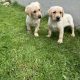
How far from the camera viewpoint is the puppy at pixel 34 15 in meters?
5.96

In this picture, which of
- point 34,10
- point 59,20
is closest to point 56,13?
point 59,20

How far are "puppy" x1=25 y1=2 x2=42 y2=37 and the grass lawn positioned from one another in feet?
0.62

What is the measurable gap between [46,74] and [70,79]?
0.39 meters

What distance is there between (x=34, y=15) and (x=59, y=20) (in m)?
0.56

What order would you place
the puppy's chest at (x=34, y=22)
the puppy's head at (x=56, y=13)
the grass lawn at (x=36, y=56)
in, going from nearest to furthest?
the grass lawn at (x=36, y=56)
the puppy's head at (x=56, y=13)
the puppy's chest at (x=34, y=22)

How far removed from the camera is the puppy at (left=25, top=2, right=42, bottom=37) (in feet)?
19.6

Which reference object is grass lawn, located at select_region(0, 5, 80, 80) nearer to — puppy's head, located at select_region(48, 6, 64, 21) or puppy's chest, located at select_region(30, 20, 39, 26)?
puppy's chest, located at select_region(30, 20, 39, 26)

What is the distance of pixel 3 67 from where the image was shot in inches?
191

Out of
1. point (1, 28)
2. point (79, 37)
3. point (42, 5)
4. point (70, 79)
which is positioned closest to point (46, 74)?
point (70, 79)

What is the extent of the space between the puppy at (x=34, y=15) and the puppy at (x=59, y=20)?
0.28 m

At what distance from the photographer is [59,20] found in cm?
582

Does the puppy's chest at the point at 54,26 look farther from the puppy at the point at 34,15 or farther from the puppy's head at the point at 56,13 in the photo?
the puppy at the point at 34,15

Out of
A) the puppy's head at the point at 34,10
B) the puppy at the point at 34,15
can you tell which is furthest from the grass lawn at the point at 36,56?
the puppy's head at the point at 34,10

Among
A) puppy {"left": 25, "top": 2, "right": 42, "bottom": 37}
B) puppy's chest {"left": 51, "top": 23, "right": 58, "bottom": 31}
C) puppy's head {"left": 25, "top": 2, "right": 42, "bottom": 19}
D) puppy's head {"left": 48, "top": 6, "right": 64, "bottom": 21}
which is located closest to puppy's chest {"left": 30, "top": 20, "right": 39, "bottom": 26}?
puppy {"left": 25, "top": 2, "right": 42, "bottom": 37}
